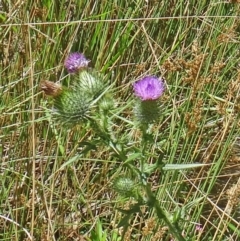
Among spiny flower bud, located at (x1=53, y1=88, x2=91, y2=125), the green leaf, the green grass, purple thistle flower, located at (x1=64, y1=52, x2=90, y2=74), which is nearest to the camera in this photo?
the green leaf

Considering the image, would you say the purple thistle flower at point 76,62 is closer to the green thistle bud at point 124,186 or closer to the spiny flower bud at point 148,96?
the spiny flower bud at point 148,96

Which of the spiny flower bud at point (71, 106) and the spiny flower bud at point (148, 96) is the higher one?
the spiny flower bud at point (148, 96)

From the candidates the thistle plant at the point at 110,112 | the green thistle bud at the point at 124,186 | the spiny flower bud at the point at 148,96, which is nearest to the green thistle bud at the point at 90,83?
the thistle plant at the point at 110,112

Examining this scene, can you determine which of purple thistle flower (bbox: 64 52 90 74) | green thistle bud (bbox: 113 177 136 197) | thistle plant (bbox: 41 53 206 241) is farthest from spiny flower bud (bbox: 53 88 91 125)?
green thistle bud (bbox: 113 177 136 197)

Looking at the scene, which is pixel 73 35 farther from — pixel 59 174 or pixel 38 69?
pixel 59 174

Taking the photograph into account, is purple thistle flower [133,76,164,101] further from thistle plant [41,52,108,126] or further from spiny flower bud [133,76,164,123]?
thistle plant [41,52,108,126]

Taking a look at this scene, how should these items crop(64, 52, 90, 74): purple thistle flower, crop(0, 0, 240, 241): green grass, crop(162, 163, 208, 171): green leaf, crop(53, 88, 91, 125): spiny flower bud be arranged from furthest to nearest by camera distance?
crop(0, 0, 240, 241): green grass
crop(64, 52, 90, 74): purple thistle flower
crop(53, 88, 91, 125): spiny flower bud
crop(162, 163, 208, 171): green leaf

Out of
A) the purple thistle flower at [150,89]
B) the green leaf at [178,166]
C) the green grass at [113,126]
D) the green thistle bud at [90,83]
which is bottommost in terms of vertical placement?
the green grass at [113,126]

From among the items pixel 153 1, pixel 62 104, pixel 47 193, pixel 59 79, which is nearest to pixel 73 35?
pixel 59 79

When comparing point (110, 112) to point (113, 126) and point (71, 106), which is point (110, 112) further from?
point (113, 126)
